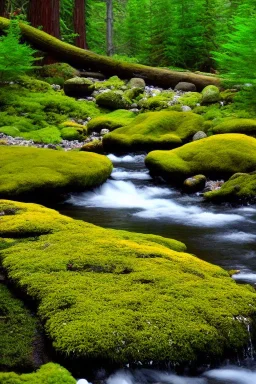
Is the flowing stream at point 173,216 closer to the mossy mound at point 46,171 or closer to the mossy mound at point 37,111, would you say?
the mossy mound at point 46,171

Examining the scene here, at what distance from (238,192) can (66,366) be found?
6.11 metres

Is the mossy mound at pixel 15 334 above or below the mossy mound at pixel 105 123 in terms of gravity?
above

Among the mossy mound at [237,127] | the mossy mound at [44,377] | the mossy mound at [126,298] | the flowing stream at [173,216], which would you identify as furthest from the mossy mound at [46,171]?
the mossy mound at [44,377]

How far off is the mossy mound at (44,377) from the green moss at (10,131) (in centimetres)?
1091

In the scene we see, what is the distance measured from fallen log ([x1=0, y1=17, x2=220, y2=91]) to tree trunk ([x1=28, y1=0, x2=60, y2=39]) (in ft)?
2.82

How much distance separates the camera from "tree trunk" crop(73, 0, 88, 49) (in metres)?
24.1

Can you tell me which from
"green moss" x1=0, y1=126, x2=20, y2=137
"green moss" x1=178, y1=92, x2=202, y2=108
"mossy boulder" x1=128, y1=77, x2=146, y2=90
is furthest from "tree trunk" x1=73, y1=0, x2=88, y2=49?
"green moss" x1=0, y1=126, x2=20, y2=137

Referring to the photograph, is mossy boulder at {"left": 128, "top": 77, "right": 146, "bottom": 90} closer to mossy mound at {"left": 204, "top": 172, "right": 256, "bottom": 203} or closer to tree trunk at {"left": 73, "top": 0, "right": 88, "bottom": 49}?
tree trunk at {"left": 73, "top": 0, "right": 88, "bottom": 49}

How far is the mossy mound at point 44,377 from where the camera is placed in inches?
97.5

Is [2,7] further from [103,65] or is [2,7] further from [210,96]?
[210,96]

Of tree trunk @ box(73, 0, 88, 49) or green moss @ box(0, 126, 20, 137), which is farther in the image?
tree trunk @ box(73, 0, 88, 49)

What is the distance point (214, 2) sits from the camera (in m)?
23.5

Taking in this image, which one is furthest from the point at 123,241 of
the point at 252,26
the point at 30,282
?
the point at 252,26

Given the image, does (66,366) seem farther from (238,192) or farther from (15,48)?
(15,48)
